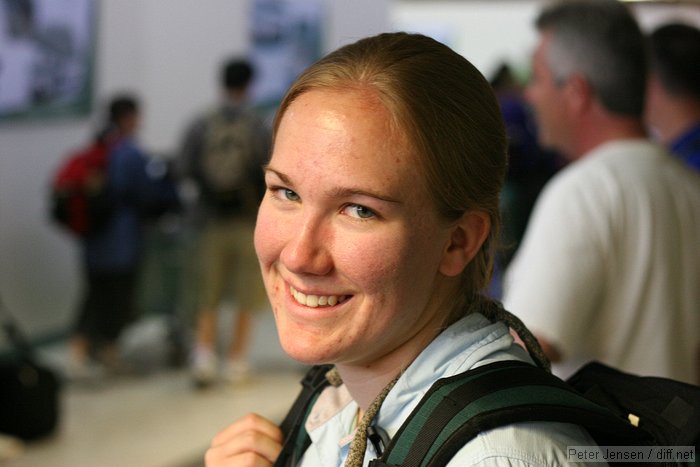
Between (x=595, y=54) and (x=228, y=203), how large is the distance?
14.3 feet

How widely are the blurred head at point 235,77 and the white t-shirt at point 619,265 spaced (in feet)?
14.9

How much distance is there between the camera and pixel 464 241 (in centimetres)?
122

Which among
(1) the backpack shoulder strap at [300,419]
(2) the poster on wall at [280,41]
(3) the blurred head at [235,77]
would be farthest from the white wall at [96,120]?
(1) the backpack shoulder strap at [300,419]

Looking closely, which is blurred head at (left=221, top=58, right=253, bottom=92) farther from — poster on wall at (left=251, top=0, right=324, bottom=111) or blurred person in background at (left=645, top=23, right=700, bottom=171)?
blurred person in background at (left=645, top=23, right=700, bottom=171)

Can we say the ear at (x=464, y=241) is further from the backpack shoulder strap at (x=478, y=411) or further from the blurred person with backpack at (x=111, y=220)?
the blurred person with backpack at (x=111, y=220)

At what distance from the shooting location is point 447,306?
1230 millimetres

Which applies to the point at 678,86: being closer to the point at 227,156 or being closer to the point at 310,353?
the point at 310,353

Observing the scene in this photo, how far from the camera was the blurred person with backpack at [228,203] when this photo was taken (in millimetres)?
6543

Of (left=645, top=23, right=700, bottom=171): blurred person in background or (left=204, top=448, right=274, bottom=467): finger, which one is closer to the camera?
(left=204, top=448, right=274, bottom=467): finger

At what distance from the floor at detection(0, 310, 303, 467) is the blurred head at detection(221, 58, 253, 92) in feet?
6.50

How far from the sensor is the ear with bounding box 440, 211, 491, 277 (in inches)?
47.2

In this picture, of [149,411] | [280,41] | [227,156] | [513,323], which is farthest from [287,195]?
[280,41]

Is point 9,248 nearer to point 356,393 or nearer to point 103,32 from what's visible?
point 103,32

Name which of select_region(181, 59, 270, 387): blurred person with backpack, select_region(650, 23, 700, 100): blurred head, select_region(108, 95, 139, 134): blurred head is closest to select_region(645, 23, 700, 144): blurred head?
select_region(650, 23, 700, 100): blurred head
